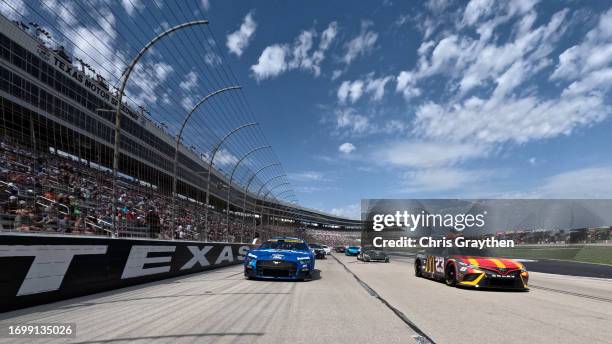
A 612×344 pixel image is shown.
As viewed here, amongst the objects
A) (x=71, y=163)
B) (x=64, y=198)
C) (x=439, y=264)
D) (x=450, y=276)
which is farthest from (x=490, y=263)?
(x=71, y=163)

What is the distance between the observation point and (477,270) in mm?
10375

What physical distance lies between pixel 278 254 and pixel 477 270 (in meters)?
5.19

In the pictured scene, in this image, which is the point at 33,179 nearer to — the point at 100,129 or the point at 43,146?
the point at 43,146

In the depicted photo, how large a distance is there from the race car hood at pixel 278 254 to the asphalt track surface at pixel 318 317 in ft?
9.55

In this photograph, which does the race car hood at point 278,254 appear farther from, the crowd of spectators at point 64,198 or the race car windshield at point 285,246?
the crowd of spectators at point 64,198

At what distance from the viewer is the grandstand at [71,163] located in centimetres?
780

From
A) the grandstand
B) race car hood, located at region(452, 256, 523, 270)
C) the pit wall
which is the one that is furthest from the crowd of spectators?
race car hood, located at region(452, 256, 523, 270)

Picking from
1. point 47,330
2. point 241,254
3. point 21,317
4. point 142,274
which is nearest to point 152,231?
point 142,274

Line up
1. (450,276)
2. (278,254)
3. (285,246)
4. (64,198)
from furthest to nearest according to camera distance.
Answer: (285,246) < (278,254) < (450,276) < (64,198)

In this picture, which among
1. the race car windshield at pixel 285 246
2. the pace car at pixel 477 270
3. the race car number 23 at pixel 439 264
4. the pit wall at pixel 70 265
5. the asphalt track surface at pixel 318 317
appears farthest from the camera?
the race car windshield at pixel 285 246

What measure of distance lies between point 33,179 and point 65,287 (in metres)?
2.02

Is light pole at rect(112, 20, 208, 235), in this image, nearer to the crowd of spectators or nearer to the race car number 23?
the crowd of spectators

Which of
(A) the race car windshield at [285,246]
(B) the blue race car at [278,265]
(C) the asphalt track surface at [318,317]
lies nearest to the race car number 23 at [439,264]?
(C) the asphalt track surface at [318,317]

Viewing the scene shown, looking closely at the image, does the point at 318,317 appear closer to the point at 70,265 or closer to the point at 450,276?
the point at 70,265
